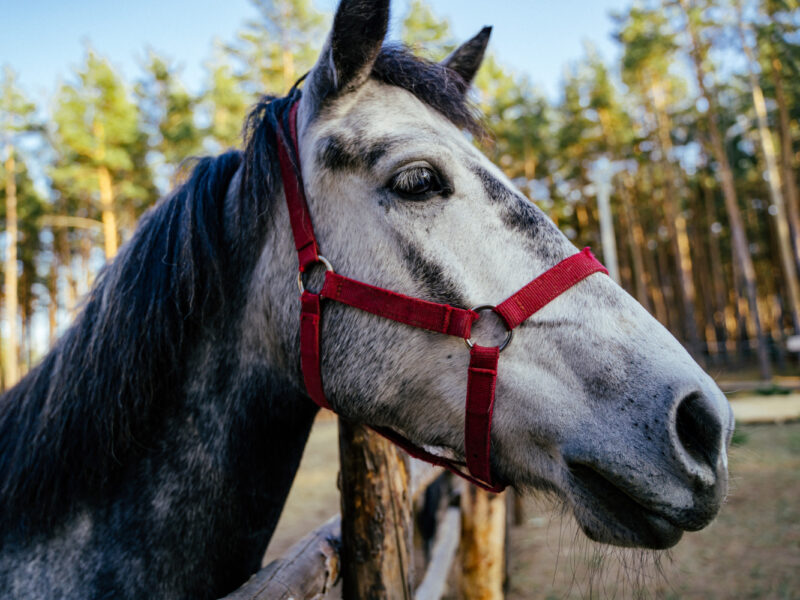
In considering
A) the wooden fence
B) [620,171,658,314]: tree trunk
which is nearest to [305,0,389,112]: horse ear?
the wooden fence

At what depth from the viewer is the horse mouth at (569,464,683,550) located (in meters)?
1.14

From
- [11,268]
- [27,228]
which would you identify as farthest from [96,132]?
[27,228]

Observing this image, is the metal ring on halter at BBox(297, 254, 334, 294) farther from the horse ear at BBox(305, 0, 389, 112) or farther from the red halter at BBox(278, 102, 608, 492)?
the horse ear at BBox(305, 0, 389, 112)

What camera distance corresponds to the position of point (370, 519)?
2053 millimetres

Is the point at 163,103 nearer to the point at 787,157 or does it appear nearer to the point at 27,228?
the point at 27,228

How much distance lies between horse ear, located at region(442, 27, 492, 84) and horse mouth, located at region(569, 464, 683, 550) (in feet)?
5.66

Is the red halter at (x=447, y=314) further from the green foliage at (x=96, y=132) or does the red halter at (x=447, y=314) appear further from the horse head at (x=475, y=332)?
the green foliage at (x=96, y=132)

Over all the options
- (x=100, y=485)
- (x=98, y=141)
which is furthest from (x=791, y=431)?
(x=98, y=141)

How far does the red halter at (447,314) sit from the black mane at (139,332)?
267mm

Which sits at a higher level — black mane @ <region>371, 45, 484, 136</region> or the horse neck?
black mane @ <region>371, 45, 484, 136</region>

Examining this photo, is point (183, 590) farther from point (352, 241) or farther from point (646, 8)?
point (646, 8)

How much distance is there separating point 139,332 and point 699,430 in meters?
1.61

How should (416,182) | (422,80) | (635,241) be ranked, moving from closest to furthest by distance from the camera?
(416,182) < (422,80) < (635,241)

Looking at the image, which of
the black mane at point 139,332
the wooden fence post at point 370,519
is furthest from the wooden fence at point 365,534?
the black mane at point 139,332
